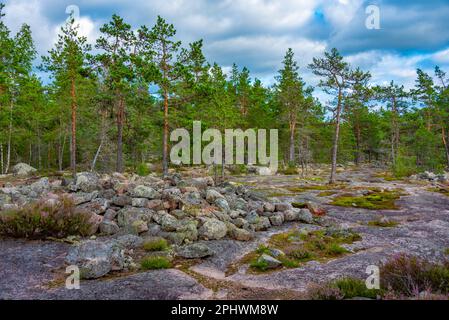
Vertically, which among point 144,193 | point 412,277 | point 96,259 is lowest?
point 96,259

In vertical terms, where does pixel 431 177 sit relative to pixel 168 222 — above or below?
below

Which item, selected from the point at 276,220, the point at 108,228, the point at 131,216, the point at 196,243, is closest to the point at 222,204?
the point at 276,220

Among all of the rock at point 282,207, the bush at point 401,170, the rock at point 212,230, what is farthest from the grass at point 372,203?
the bush at point 401,170

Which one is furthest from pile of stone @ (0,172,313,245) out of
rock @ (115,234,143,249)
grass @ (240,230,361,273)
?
grass @ (240,230,361,273)

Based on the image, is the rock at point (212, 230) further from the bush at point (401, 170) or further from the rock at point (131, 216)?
the bush at point (401, 170)

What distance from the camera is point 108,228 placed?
36.0ft

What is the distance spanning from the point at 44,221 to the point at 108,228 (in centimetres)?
194

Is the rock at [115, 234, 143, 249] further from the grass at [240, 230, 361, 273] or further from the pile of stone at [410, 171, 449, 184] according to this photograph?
the pile of stone at [410, 171, 449, 184]

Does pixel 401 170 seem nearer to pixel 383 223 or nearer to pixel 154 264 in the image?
pixel 383 223

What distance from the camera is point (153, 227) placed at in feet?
36.9

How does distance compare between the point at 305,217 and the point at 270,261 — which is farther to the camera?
the point at 305,217

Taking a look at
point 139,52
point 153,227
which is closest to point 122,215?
point 153,227
